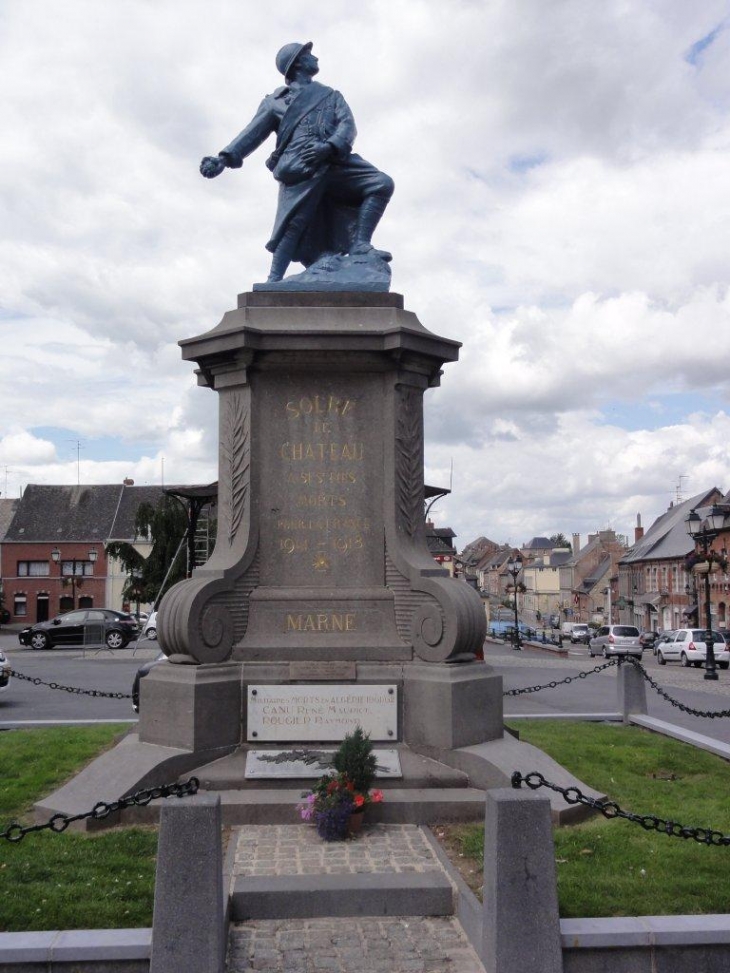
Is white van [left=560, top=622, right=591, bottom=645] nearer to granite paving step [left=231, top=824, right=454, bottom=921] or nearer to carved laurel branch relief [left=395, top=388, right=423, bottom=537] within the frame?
carved laurel branch relief [left=395, top=388, right=423, bottom=537]

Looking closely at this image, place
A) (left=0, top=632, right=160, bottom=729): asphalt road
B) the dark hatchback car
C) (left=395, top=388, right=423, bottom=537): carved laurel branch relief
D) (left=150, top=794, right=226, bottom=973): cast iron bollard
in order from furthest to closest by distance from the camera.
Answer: the dark hatchback car
(left=0, top=632, right=160, bottom=729): asphalt road
(left=395, top=388, right=423, bottom=537): carved laurel branch relief
(left=150, top=794, right=226, bottom=973): cast iron bollard

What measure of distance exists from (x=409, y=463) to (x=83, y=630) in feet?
104

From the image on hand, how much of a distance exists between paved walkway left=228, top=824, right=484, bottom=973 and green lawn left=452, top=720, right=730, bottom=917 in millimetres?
596

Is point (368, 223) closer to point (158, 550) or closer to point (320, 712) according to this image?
point (320, 712)

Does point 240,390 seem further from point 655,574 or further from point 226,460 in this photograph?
point 655,574

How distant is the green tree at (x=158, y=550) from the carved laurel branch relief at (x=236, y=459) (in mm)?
29234

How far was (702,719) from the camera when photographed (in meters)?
14.9

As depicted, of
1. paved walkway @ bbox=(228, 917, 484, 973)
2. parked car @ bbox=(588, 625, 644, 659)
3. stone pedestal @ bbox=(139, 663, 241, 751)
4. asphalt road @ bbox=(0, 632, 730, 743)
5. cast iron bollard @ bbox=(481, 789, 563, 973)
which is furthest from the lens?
parked car @ bbox=(588, 625, 644, 659)

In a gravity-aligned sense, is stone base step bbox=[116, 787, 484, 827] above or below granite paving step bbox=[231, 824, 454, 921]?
above

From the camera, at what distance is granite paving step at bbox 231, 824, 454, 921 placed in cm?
546

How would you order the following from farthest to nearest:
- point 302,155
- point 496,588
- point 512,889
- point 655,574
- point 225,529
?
point 496,588
point 655,574
point 302,155
point 225,529
point 512,889

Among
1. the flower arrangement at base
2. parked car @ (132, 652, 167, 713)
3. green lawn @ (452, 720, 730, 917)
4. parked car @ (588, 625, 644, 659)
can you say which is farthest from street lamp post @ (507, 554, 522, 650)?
the flower arrangement at base

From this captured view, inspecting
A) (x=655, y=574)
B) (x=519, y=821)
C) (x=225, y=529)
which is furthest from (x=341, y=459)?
(x=655, y=574)

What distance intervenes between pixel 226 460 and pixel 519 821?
514 cm
